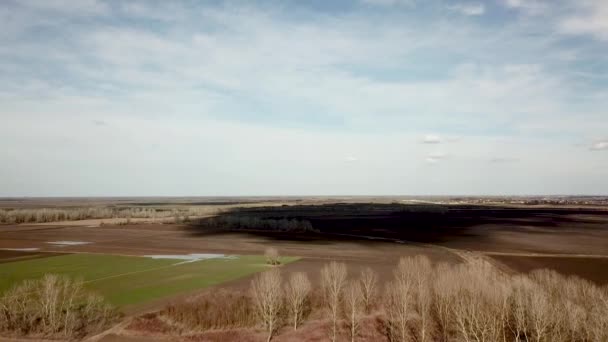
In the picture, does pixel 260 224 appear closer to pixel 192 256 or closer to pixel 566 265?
pixel 192 256

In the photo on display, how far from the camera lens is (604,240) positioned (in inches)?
4309

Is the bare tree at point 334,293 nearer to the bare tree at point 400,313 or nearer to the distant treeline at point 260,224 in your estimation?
the bare tree at point 400,313

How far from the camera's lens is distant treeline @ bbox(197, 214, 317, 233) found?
148 meters

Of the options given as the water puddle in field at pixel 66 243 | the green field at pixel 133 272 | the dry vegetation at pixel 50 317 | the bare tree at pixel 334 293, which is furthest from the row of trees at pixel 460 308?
the water puddle in field at pixel 66 243

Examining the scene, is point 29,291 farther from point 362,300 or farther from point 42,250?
point 42,250

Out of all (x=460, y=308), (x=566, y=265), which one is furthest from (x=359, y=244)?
(x=460, y=308)

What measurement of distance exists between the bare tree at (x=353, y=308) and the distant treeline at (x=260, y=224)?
9313 cm

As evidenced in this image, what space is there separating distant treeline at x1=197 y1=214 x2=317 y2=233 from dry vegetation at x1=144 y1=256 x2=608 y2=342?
305 ft

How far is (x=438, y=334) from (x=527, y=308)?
9.25 meters

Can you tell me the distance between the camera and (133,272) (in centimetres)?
6956

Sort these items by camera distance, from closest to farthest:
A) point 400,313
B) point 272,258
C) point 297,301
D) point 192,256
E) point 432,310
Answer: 1. point 400,313
2. point 432,310
3. point 297,301
4. point 272,258
5. point 192,256

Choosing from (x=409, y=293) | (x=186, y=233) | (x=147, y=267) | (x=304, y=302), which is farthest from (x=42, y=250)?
(x=409, y=293)

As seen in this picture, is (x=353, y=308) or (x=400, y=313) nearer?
(x=353, y=308)

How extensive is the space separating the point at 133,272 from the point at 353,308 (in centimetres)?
4379
